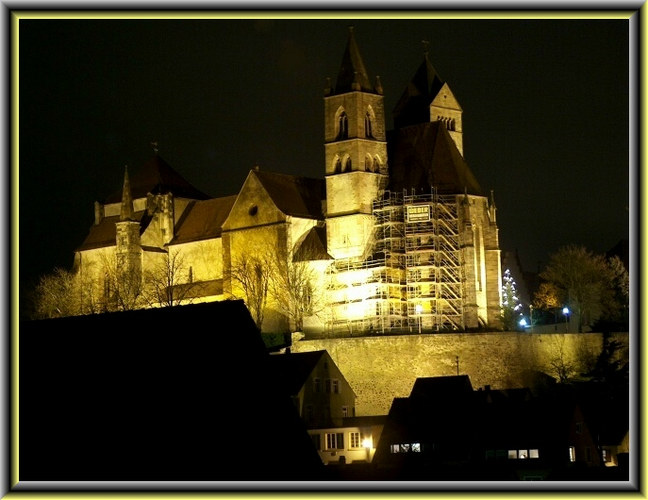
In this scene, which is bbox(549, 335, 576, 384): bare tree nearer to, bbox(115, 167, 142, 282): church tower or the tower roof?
the tower roof

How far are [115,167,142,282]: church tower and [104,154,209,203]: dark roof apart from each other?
6.61 m

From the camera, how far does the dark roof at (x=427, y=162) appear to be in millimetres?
96500

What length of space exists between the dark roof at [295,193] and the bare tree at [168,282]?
944cm

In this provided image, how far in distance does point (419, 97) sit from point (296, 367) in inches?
1545

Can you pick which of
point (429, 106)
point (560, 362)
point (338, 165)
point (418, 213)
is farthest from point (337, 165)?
point (560, 362)

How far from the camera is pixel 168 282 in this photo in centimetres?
10900

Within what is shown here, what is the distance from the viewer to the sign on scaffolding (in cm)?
9500

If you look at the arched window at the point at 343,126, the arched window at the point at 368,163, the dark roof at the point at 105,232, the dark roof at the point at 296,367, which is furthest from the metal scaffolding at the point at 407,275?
the dark roof at the point at 105,232

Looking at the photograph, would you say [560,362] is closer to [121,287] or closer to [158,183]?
[121,287]

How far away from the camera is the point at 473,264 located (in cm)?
9481

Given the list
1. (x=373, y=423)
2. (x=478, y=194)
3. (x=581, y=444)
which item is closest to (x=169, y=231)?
(x=478, y=194)

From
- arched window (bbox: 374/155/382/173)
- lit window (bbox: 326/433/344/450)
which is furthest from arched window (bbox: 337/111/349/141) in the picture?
lit window (bbox: 326/433/344/450)

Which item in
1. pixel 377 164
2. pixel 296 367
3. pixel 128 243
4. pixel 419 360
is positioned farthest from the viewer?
pixel 128 243

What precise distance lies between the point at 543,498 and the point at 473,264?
259 feet
